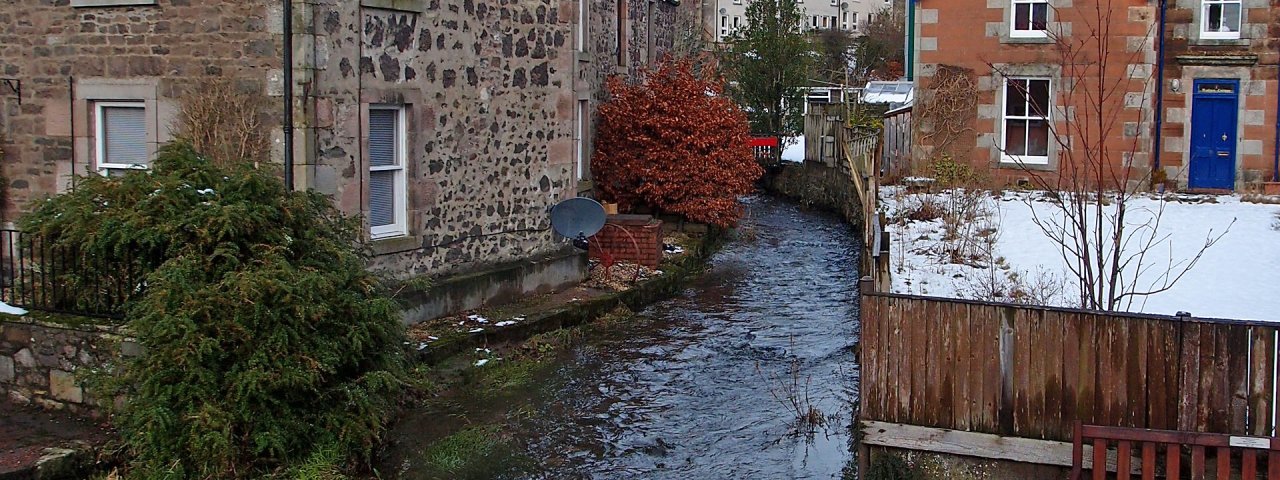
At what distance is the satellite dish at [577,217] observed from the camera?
15.1 m

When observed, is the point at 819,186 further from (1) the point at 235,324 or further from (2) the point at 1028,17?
(1) the point at 235,324

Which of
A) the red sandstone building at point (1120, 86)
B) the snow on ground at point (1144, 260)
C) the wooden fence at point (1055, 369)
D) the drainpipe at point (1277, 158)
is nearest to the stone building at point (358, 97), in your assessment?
the snow on ground at point (1144, 260)

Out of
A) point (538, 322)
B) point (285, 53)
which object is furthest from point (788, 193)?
point (285, 53)

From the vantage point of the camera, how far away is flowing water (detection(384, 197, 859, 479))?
29.3 feet

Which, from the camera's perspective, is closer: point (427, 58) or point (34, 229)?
point (34, 229)

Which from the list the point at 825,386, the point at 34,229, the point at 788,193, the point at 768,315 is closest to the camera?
the point at 34,229

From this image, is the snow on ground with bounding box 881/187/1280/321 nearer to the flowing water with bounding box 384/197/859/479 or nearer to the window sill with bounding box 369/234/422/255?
the flowing water with bounding box 384/197/859/479

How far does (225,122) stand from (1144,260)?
36.3ft

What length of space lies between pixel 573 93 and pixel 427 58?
289 centimetres

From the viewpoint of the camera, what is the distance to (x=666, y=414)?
10.2 metres

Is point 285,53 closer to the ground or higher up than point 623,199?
higher up

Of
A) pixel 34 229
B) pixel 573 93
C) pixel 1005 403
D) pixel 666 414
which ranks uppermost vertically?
pixel 573 93

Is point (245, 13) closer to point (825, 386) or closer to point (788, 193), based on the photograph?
point (825, 386)

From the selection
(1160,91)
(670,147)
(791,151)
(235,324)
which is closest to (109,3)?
(235,324)
